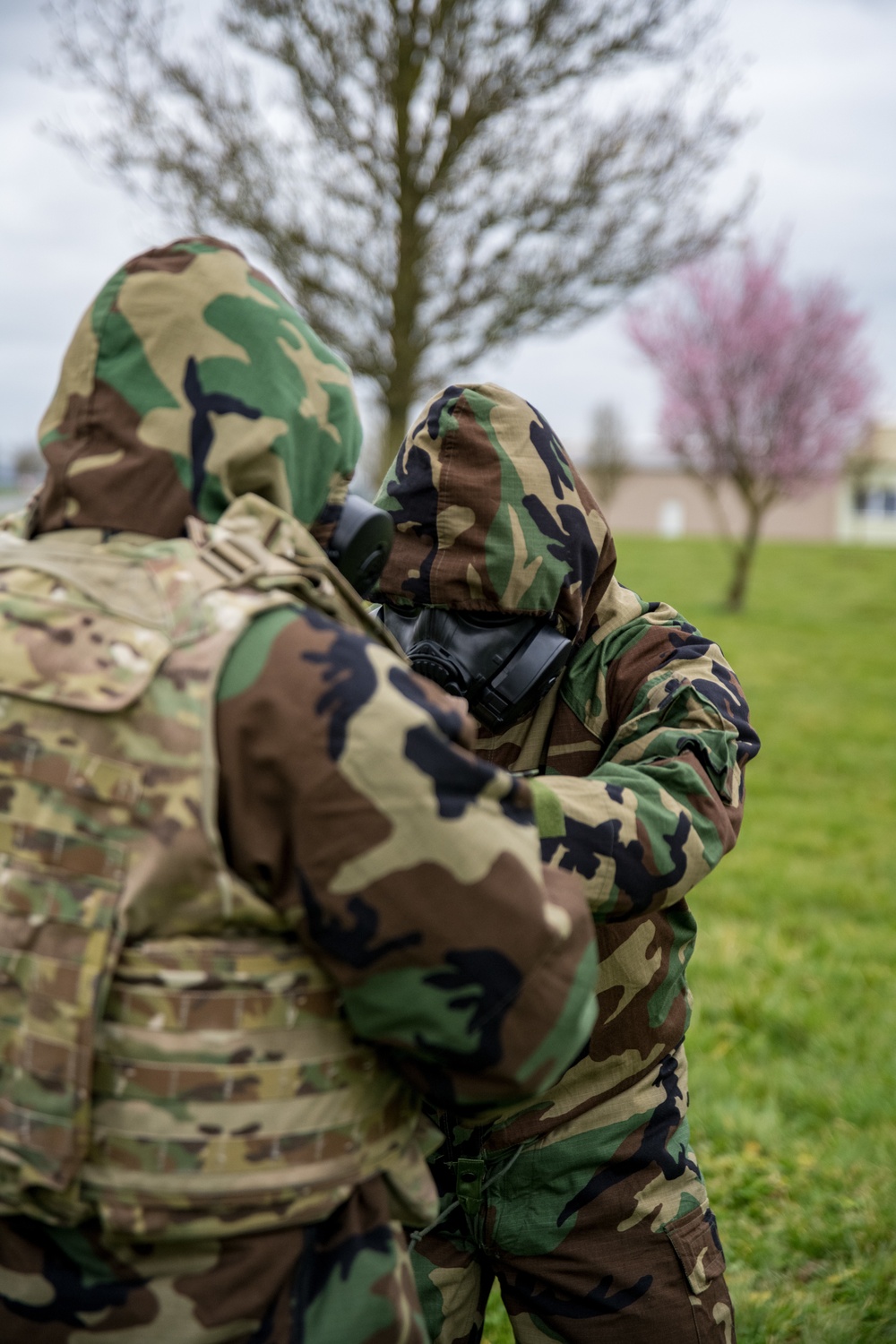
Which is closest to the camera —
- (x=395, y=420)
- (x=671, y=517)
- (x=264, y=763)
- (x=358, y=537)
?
(x=264, y=763)

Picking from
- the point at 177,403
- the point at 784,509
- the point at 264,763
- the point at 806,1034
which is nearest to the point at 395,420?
the point at 806,1034

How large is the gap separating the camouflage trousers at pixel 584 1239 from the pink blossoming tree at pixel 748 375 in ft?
48.1

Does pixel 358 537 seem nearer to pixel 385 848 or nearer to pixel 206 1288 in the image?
pixel 385 848

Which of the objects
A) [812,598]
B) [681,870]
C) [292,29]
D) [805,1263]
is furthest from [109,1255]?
[812,598]

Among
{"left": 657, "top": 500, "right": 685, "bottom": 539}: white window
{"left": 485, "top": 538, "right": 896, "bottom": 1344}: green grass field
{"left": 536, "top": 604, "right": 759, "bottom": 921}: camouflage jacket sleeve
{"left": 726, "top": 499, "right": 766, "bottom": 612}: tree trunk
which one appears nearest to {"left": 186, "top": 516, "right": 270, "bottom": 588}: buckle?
{"left": 536, "top": 604, "right": 759, "bottom": 921}: camouflage jacket sleeve

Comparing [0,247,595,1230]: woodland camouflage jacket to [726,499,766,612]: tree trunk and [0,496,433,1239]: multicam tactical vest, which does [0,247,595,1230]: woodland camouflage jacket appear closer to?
[0,496,433,1239]: multicam tactical vest

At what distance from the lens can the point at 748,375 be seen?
57.4 feet

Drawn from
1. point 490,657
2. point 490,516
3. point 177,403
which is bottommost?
point 490,657

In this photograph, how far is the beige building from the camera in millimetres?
39906

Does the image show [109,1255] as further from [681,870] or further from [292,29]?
[292,29]

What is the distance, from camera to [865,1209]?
3.50 metres

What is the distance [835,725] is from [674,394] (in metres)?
8.45

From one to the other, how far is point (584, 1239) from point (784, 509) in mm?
40791

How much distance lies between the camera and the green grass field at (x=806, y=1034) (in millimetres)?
3223
